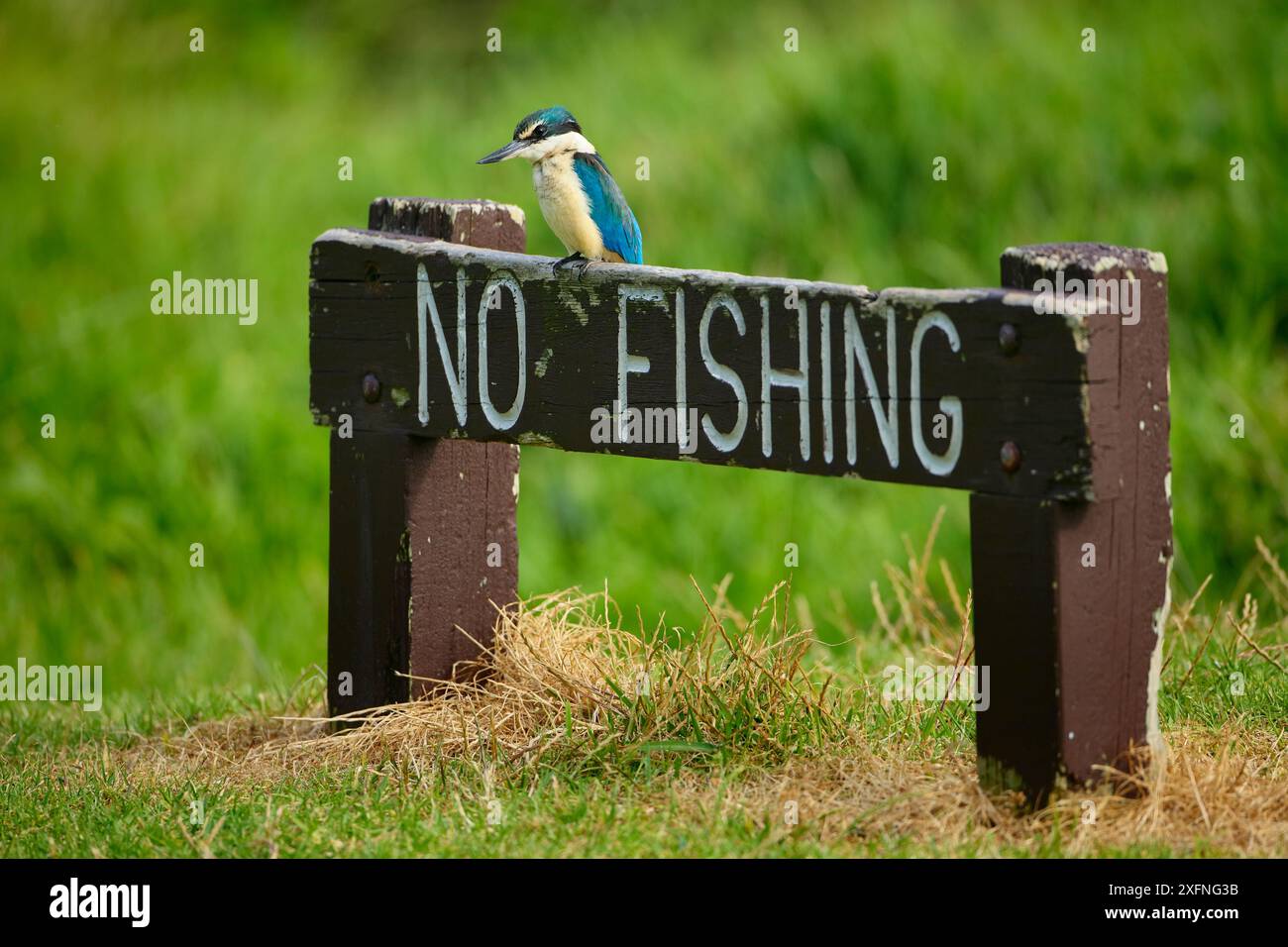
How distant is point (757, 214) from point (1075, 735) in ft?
18.2

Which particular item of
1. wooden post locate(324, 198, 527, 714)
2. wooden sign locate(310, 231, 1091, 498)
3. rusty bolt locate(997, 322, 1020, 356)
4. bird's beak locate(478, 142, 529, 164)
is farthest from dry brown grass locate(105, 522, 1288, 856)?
bird's beak locate(478, 142, 529, 164)

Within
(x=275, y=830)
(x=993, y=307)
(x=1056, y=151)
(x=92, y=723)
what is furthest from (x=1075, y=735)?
(x=1056, y=151)

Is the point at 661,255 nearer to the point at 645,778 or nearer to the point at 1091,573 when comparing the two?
the point at 645,778

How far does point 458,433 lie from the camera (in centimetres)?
376

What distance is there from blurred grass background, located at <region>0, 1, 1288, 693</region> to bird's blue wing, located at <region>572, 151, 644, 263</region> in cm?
213

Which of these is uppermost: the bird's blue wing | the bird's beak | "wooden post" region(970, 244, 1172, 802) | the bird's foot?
the bird's beak

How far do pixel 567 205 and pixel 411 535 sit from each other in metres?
0.85

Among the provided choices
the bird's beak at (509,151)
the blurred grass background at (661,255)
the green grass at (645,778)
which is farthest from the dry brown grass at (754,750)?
the blurred grass background at (661,255)

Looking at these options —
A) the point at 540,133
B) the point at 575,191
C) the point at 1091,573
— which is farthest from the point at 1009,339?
the point at 540,133

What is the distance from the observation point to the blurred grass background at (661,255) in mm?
6852

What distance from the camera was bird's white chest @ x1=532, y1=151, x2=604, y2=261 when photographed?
377 cm

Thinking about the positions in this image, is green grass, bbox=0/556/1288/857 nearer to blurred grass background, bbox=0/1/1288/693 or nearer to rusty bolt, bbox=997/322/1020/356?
rusty bolt, bbox=997/322/1020/356

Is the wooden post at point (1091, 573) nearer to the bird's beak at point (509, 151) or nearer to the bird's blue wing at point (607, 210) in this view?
the bird's blue wing at point (607, 210)
